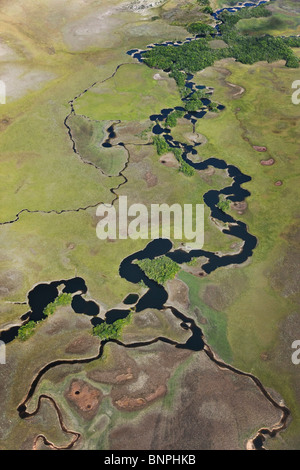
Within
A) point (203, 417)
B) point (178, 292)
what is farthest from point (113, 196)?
point (203, 417)

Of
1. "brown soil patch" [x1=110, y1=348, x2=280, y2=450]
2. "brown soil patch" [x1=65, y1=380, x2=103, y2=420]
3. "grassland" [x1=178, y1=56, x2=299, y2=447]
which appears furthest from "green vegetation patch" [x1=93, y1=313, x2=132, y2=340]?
"grassland" [x1=178, y1=56, x2=299, y2=447]

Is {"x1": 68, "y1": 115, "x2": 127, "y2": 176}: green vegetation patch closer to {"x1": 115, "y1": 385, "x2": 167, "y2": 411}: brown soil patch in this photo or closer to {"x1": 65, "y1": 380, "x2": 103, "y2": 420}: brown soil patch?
{"x1": 65, "y1": 380, "x2": 103, "y2": 420}: brown soil patch

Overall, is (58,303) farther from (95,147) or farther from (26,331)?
(95,147)

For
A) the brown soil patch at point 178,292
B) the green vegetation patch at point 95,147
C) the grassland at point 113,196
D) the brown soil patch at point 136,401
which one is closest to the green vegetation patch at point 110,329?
the grassland at point 113,196

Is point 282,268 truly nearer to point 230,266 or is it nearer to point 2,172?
point 230,266

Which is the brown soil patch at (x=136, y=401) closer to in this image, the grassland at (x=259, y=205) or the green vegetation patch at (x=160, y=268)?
the grassland at (x=259, y=205)
